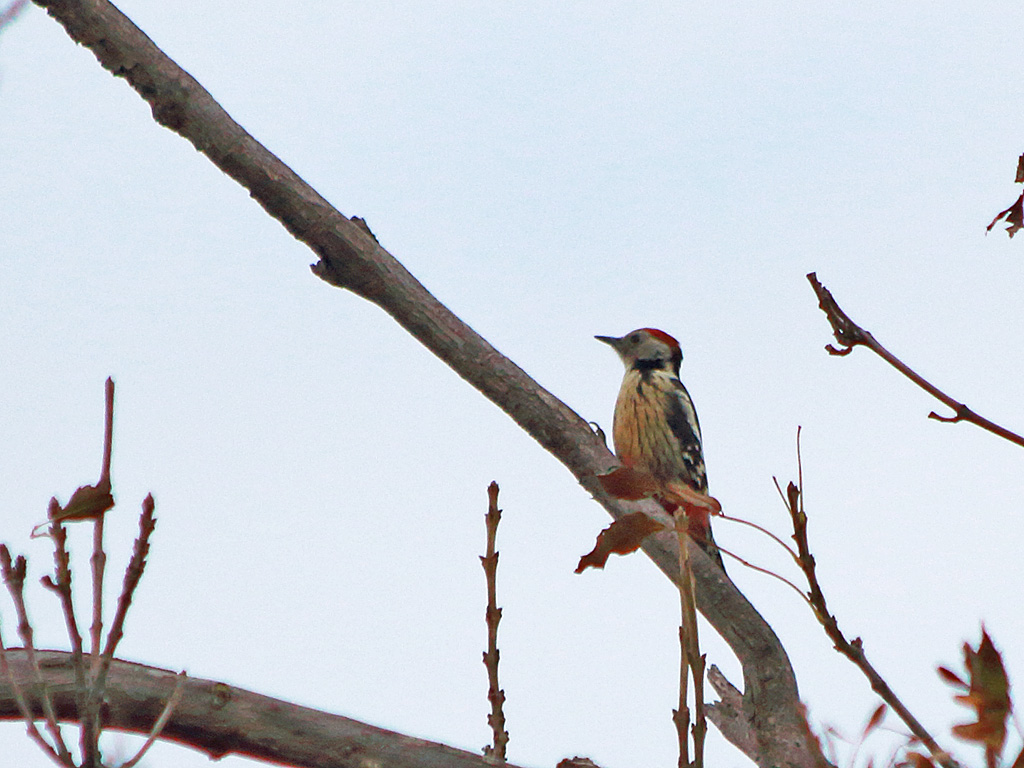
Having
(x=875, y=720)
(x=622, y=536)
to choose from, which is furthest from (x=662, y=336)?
(x=875, y=720)

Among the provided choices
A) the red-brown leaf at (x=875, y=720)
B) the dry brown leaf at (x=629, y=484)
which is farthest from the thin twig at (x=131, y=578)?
the red-brown leaf at (x=875, y=720)

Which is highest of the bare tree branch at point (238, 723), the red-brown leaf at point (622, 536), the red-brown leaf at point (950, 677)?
the red-brown leaf at point (622, 536)

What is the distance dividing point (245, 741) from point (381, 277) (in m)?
1.61

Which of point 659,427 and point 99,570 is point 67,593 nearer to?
point 99,570

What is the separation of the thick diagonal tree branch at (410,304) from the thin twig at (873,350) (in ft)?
5.63

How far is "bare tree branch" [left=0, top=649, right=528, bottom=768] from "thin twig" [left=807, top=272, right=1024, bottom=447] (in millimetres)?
1159

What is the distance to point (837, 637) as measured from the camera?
1179 millimetres

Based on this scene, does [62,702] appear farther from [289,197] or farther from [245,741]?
[289,197]

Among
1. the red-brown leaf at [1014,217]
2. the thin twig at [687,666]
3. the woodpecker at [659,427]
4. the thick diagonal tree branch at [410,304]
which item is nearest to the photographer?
the thin twig at [687,666]

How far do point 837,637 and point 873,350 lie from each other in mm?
337

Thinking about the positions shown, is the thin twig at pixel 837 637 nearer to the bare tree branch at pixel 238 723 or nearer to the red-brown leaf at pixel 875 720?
the red-brown leaf at pixel 875 720

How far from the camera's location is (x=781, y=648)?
11.7ft

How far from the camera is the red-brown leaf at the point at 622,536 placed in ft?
4.93

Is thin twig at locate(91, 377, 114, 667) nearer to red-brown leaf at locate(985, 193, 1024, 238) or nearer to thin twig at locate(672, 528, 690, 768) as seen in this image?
thin twig at locate(672, 528, 690, 768)
